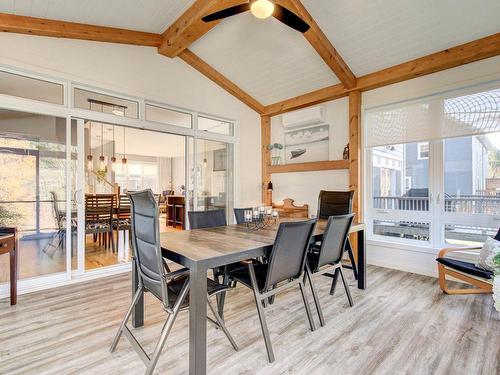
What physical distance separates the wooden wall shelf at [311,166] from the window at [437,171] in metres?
0.46

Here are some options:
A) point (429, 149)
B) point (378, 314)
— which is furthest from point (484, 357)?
point (429, 149)

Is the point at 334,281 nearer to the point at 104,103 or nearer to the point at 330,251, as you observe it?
the point at 330,251

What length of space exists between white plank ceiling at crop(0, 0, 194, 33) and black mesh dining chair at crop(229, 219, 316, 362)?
2.99 metres

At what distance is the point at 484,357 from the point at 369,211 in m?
2.60

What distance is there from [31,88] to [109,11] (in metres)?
1.25

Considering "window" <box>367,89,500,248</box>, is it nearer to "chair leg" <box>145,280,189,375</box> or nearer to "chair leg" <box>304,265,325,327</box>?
"chair leg" <box>304,265,325,327</box>

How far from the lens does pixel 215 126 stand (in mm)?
4973

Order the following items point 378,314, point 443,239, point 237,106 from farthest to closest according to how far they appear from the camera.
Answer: point 237,106 → point 443,239 → point 378,314

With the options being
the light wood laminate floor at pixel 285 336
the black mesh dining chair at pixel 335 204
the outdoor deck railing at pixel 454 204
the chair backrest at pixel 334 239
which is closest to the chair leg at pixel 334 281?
the light wood laminate floor at pixel 285 336

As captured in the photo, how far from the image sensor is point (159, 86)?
413cm

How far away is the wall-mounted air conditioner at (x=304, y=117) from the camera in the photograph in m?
4.75

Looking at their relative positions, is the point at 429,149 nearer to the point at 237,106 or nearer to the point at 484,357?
the point at 484,357

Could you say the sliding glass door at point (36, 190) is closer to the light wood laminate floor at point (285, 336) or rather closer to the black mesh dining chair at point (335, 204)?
the light wood laminate floor at point (285, 336)

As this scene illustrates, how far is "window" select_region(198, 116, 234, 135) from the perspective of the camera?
4.76 m
